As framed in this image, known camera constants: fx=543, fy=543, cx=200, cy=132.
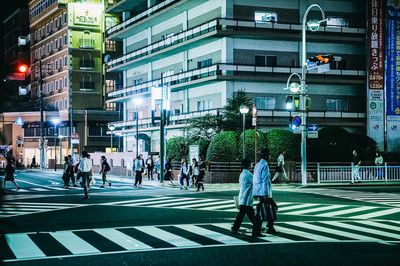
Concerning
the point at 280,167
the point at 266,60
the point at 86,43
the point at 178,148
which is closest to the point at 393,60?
the point at 266,60

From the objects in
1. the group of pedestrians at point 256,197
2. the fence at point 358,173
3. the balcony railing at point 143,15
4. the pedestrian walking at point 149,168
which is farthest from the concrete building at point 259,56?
the group of pedestrians at point 256,197

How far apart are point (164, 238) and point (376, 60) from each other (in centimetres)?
3875

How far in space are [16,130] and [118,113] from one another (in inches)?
653

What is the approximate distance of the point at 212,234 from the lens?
481 inches

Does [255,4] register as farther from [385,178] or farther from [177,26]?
[385,178]

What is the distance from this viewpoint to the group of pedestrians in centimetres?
1183

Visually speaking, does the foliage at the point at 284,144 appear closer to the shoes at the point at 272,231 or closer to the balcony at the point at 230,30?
the balcony at the point at 230,30

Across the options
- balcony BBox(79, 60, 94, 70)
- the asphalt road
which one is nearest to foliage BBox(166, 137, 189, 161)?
the asphalt road

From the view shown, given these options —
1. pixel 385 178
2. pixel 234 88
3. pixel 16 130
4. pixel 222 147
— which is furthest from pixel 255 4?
pixel 16 130

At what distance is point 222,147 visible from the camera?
36.6 m

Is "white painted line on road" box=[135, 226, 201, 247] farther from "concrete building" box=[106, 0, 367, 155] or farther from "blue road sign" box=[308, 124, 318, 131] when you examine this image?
"concrete building" box=[106, 0, 367, 155]

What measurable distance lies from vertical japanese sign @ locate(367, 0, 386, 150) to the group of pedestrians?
120ft

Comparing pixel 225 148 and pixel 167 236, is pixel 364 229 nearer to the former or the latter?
pixel 167 236

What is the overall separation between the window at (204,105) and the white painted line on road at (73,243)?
3513 centimetres
